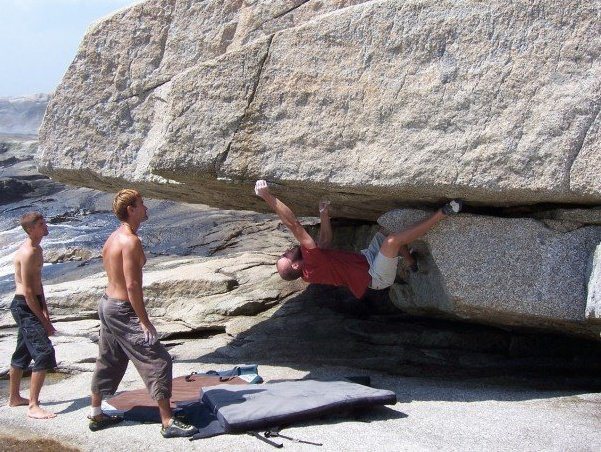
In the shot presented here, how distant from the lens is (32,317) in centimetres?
550

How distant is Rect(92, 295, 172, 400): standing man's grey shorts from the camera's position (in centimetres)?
459

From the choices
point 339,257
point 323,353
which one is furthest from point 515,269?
point 323,353

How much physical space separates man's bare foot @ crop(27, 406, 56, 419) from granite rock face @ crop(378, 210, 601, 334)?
2.90 metres

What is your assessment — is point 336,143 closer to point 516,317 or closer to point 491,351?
point 516,317

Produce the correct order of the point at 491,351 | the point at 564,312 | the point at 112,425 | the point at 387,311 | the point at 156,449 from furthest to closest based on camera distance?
the point at 387,311, the point at 491,351, the point at 564,312, the point at 112,425, the point at 156,449

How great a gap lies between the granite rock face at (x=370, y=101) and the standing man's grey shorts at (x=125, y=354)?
1.38 metres

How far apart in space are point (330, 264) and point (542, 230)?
151 centimetres

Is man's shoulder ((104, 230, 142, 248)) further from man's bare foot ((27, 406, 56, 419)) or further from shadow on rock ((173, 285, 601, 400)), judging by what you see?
shadow on rock ((173, 285, 601, 400))

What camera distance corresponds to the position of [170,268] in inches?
366

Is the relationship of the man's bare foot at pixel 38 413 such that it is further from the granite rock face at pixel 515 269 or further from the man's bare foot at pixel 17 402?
the granite rock face at pixel 515 269

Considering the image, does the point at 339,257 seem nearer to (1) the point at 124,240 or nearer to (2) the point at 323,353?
(2) the point at 323,353

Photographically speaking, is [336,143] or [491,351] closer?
[336,143]

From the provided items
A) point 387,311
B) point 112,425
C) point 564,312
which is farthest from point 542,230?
point 112,425

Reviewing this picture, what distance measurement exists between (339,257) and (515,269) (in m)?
1.25
